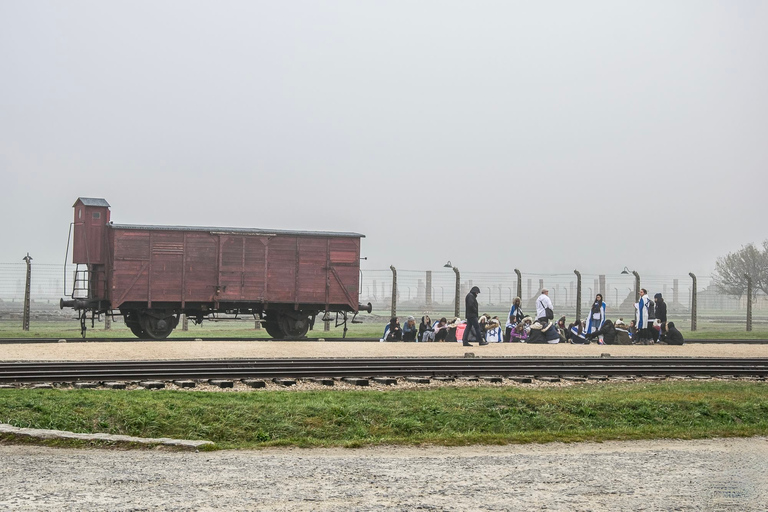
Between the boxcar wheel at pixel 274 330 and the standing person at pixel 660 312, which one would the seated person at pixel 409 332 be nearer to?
the boxcar wheel at pixel 274 330

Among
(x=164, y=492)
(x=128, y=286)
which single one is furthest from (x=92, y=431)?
(x=128, y=286)

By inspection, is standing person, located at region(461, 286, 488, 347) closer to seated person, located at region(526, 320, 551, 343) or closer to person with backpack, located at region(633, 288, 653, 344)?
seated person, located at region(526, 320, 551, 343)

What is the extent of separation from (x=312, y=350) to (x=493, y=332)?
6.26 meters

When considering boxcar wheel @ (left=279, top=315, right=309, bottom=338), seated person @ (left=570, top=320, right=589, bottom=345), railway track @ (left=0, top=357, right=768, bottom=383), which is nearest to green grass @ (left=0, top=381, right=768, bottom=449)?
railway track @ (left=0, top=357, right=768, bottom=383)

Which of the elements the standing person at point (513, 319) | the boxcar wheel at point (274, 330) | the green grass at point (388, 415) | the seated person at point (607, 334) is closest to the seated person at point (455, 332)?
the standing person at point (513, 319)

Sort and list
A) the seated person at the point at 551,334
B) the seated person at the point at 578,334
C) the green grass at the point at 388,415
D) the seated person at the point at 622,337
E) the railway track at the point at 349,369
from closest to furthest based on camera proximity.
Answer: the green grass at the point at 388,415 < the railway track at the point at 349,369 < the seated person at the point at 551,334 < the seated person at the point at 622,337 < the seated person at the point at 578,334

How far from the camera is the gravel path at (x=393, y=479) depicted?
5.98m

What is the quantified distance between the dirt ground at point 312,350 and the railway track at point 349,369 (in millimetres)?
1881

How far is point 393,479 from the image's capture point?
22.5 ft

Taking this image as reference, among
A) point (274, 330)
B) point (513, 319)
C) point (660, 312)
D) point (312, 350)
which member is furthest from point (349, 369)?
point (660, 312)

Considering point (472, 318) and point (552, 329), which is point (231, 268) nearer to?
point (472, 318)

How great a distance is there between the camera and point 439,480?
6840 millimetres

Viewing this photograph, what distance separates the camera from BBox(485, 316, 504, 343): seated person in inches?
949

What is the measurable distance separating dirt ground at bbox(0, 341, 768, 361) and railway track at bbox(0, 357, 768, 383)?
188cm
